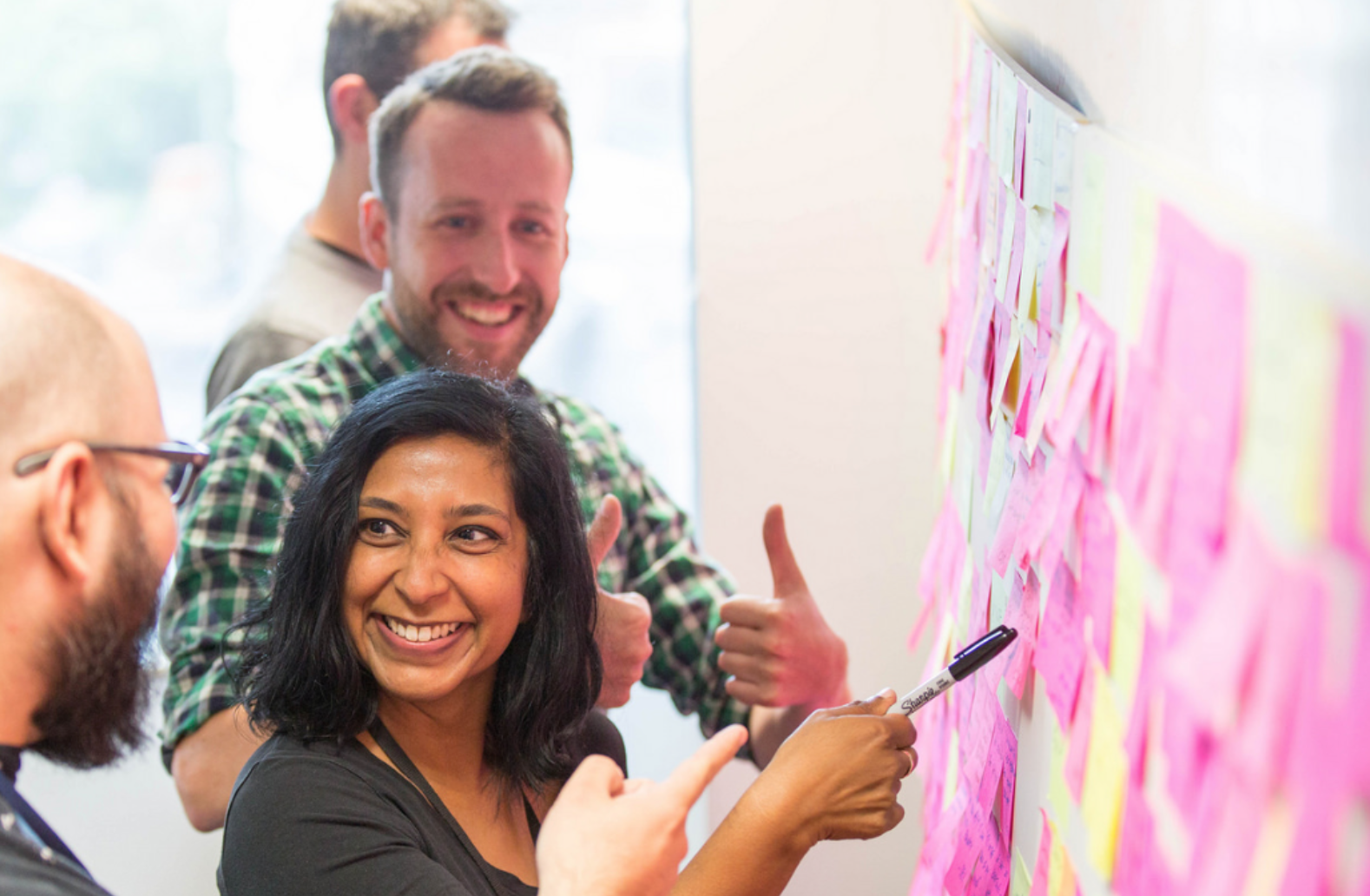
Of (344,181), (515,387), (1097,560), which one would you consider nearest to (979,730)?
(1097,560)

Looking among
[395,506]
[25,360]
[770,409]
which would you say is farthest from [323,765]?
[770,409]

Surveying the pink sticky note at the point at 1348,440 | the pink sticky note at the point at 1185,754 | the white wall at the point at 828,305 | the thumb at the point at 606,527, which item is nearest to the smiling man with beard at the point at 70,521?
the thumb at the point at 606,527

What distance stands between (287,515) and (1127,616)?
852 millimetres

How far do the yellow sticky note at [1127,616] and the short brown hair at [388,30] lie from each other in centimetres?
175

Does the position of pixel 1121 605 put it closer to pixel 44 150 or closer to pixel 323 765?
pixel 323 765

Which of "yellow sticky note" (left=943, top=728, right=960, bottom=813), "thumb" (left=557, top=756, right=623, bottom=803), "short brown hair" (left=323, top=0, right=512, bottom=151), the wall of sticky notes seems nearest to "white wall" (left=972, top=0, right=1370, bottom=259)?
the wall of sticky notes

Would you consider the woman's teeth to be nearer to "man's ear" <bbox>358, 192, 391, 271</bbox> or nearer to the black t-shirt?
the black t-shirt

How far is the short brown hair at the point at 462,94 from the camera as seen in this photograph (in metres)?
1.79

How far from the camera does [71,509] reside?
2.88 feet

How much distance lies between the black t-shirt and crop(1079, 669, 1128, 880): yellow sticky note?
0.42m

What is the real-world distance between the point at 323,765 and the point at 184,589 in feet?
2.09

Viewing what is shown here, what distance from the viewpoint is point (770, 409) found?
6.48 ft

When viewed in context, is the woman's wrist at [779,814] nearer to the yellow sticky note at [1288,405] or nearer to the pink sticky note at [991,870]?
the pink sticky note at [991,870]

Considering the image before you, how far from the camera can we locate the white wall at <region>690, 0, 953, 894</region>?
6.18 feet
